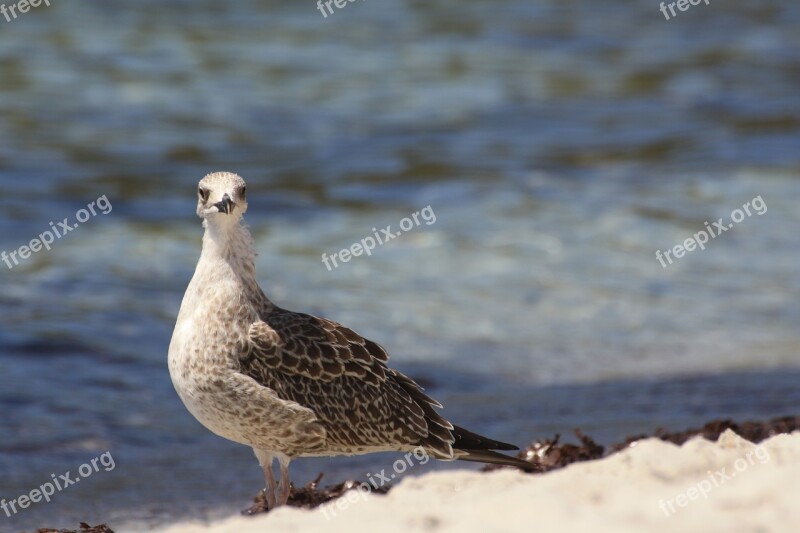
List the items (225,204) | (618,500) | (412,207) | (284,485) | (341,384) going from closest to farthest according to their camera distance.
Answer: (618,500) → (225,204) → (284,485) → (341,384) → (412,207)

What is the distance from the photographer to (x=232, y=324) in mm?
5859

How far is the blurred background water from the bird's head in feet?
5.59

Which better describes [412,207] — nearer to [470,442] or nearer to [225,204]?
[470,442]

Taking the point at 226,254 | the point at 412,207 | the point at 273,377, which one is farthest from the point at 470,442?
the point at 412,207

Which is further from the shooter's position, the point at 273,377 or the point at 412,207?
the point at 412,207

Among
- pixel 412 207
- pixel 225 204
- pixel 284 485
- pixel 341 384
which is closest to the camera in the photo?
pixel 225 204

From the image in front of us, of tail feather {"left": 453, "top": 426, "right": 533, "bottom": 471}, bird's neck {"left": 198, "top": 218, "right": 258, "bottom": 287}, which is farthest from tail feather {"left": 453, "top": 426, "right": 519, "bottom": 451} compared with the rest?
bird's neck {"left": 198, "top": 218, "right": 258, "bottom": 287}

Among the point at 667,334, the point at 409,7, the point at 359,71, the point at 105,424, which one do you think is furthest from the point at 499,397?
the point at 409,7

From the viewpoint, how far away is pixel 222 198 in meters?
5.78

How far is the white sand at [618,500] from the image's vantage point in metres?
4.24

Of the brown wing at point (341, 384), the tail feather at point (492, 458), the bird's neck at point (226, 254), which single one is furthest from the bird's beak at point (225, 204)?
the tail feather at point (492, 458)

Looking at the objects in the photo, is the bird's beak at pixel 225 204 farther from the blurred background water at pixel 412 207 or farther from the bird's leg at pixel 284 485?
the blurred background water at pixel 412 207

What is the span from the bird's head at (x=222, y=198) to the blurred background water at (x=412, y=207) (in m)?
1.71

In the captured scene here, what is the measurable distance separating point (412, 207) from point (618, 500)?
7979 mm
